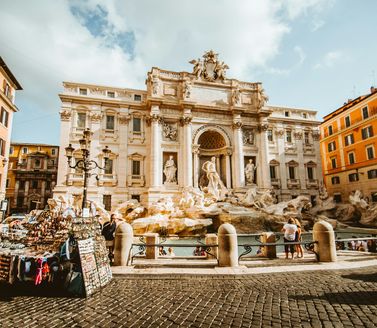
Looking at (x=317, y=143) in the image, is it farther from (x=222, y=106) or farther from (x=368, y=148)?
(x=222, y=106)

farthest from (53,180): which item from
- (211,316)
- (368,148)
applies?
(368,148)

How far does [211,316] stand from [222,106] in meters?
24.3

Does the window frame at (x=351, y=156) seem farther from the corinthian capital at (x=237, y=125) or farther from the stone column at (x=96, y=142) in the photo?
the stone column at (x=96, y=142)

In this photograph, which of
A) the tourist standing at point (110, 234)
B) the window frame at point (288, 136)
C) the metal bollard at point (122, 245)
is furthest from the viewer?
the window frame at point (288, 136)

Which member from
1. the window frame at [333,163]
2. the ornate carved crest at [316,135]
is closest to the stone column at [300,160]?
the ornate carved crest at [316,135]

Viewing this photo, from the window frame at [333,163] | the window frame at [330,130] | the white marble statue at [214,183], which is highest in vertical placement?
the window frame at [330,130]

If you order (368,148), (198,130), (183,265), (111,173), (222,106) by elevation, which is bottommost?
(183,265)

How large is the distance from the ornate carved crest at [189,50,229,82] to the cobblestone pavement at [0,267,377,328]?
958 inches

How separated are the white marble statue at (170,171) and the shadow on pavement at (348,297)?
19444 millimetres

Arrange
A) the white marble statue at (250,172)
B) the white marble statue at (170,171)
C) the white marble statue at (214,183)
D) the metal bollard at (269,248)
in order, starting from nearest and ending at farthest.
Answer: the metal bollard at (269,248), the white marble statue at (214,183), the white marble statue at (170,171), the white marble statue at (250,172)

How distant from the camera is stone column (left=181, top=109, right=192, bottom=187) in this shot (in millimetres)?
23422

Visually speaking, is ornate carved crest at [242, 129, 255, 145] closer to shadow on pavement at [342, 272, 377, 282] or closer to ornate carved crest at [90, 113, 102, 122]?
ornate carved crest at [90, 113, 102, 122]

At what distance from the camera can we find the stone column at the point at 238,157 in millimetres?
24984

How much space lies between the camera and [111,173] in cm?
2341
